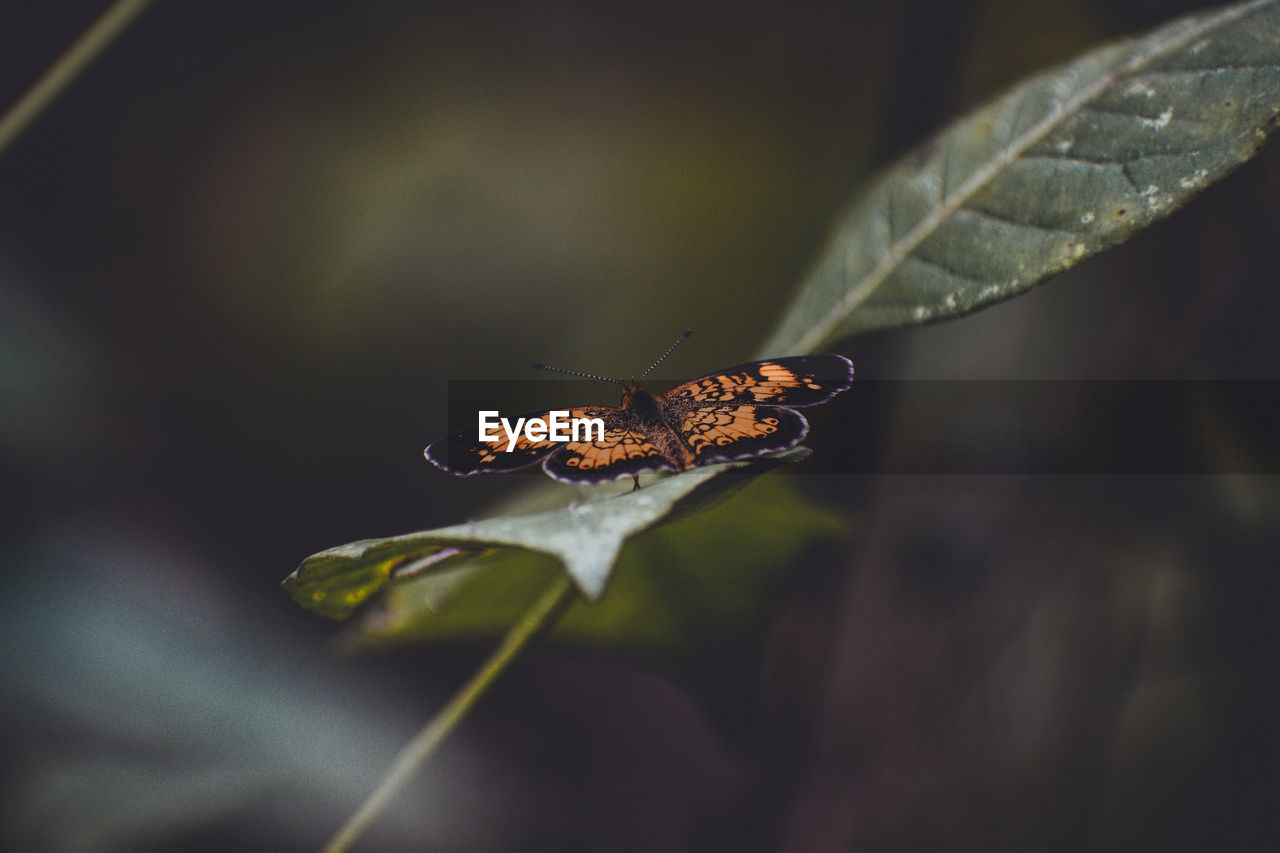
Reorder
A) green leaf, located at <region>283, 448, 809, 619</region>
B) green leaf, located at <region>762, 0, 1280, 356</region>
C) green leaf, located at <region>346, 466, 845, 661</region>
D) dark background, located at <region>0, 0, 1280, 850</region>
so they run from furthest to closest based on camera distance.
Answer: dark background, located at <region>0, 0, 1280, 850</region>, green leaf, located at <region>346, 466, 845, 661</region>, green leaf, located at <region>762, 0, 1280, 356</region>, green leaf, located at <region>283, 448, 809, 619</region>

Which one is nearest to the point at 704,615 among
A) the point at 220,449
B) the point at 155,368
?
the point at 220,449

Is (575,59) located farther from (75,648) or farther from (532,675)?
(75,648)

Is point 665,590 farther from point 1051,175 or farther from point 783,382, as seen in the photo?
point 1051,175

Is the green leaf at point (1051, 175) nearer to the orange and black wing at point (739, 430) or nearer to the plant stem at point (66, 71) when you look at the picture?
the orange and black wing at point (739, 430)

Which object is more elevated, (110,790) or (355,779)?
(110,790)

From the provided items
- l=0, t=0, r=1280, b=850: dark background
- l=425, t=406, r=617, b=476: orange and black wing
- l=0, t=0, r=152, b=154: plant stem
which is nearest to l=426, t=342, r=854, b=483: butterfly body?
l=425, t=406, r=617, b=476: orange and black wing

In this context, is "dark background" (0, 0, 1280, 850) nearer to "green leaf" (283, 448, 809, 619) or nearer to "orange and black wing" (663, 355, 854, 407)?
"orange and black wing" (663, 355, 854, 407)

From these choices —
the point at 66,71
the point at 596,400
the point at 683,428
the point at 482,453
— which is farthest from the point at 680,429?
the point at 66,71
